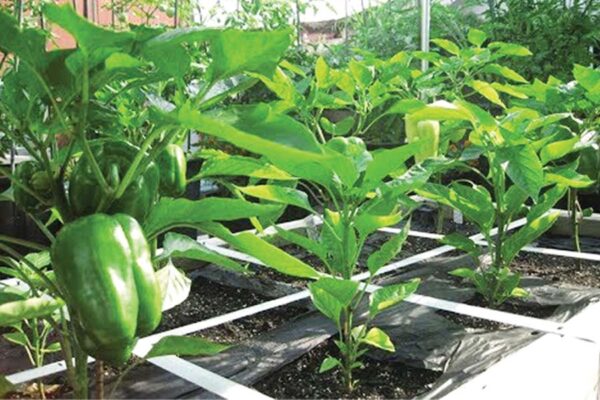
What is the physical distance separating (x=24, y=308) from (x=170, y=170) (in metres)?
0.34

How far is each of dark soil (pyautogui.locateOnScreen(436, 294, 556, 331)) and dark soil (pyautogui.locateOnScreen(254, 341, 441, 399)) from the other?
0.27 meters

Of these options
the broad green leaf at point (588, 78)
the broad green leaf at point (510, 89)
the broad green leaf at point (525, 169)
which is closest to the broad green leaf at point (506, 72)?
the broad green leaf at point (510, 89)

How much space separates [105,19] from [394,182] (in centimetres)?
513

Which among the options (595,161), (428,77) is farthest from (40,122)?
(595,161)

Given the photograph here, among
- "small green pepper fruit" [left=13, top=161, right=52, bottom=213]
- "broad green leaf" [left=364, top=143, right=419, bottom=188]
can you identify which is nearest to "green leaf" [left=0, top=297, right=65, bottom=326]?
"small green pepper fruit" [left=13, top=161, right=52, bottom=213]

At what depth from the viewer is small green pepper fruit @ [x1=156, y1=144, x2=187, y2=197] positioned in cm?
94

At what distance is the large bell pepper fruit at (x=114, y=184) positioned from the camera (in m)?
0.70

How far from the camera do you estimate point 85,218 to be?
0.64m

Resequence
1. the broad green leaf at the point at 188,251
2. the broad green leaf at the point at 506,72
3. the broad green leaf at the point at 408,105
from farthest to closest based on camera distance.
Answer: the broad green leaf at the point at 506,72, the broad green leaf at the point at 408,105, the broad green leaf at the point at 188,251

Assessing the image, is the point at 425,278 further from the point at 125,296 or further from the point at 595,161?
the point at 125,296

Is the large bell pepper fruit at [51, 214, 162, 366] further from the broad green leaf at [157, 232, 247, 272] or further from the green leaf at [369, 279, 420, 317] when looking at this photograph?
the green leaf at [369, 279, 420, 317]

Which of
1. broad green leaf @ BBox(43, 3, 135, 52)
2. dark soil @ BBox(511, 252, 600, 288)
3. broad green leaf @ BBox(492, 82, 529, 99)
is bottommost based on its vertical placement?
dark soil @ BBox(511, 252, 600, 288)

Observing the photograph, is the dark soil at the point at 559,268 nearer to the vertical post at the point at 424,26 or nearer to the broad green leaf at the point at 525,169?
the broad green leaf at the point at 525,169

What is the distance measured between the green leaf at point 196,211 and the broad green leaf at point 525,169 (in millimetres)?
662
